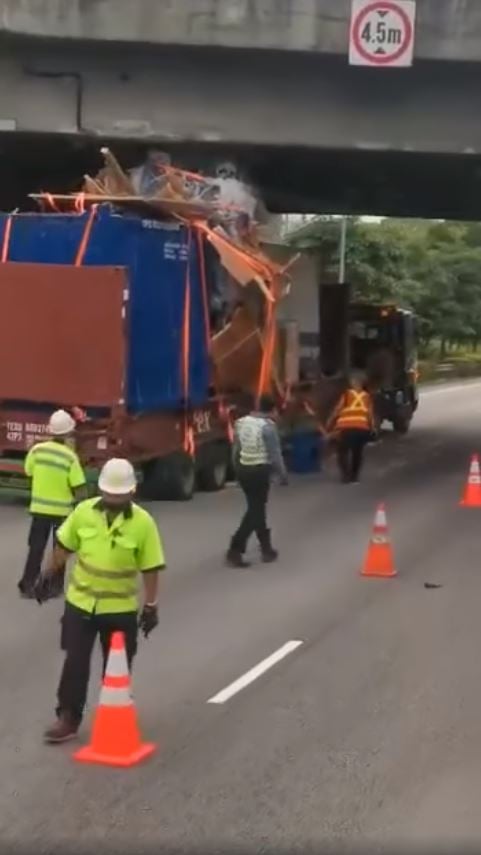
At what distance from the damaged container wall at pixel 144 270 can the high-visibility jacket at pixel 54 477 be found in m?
6.35

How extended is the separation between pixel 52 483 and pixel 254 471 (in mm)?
2933

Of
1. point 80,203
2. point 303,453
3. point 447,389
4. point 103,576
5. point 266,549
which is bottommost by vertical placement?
point 447,389

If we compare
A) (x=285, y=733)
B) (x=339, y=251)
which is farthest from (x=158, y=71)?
(x=339, y=251)

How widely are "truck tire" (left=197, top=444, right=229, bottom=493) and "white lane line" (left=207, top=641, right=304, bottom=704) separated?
1009cm

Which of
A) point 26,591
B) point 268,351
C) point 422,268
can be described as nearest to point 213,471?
point 268,351

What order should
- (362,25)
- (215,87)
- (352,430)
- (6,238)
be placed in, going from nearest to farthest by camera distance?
1. (6,238)
2. (362,25)
3. (352,430)
4. (215,87)

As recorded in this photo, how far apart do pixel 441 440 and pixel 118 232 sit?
49.3 ft

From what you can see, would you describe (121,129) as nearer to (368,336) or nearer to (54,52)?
(54,52)

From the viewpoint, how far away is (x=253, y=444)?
1509 centimetres

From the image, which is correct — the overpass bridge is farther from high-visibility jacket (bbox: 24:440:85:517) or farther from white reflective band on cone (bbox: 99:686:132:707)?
white reflective band on cone (bbox: 99:686:132:707)

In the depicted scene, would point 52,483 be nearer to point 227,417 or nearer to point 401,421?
point 227,417

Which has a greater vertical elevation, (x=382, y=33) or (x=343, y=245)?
(x=382, y=33)

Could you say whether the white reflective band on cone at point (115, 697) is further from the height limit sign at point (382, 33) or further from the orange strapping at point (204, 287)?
the height limit sign at point (382, 33)

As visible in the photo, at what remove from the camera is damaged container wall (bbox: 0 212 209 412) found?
19.3m
